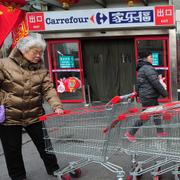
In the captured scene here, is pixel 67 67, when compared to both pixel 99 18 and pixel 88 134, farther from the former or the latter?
pixel 88 134

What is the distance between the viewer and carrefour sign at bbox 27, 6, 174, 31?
8680 mm

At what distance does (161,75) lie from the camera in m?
9.77

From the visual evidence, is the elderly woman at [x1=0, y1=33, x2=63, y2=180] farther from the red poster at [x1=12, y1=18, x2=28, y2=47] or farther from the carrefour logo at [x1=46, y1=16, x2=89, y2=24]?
the carrefour logo at [x1=46, y1=16, x2=89, y2=24]

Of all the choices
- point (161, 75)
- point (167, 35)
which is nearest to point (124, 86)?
point (161, 75)

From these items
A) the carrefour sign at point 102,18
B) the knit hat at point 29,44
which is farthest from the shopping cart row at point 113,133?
the carrefour sign at point 102,18

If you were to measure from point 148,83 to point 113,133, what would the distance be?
2.05m

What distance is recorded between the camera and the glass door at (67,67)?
34.1ft

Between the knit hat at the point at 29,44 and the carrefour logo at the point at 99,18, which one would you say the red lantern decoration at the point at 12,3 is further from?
the knit hat at the point at 29,44

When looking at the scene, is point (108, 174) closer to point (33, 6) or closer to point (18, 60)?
point (18, 60)

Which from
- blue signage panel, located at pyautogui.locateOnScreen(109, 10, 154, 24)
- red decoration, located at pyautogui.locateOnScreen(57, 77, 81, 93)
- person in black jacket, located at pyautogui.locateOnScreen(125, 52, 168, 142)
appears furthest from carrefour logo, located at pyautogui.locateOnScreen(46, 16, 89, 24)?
person in black jacket, located at pyautogui.locateOnScreen(125, 52, 168, 142)

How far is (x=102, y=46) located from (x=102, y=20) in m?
1.33

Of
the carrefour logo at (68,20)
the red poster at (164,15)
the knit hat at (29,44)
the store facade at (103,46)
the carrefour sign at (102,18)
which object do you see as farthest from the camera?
the carrefour logo at (68,20)

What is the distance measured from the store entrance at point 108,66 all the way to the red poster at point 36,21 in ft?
4.52

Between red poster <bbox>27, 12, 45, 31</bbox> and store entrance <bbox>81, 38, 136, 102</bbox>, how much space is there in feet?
4.52
